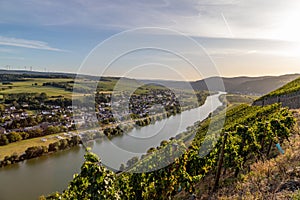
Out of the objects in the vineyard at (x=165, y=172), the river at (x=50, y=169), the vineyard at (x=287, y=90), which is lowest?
the river at (x=50, y=169)

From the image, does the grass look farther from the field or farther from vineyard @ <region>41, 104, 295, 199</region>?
vineyard @ <region>41, 104, 295, 199</region>

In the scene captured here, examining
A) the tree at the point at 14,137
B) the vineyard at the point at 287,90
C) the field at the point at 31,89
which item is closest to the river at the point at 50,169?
the vineyard at the point at 287,90

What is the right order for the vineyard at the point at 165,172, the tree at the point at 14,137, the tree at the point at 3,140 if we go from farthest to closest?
1. the tree at the point at 14,137
2. the tree at the point at 3,140
3. the vineyard at the point at 165,172

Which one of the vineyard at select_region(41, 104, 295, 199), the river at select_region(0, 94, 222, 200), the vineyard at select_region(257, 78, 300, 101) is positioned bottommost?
the river at select_region(0, 94, 222, 200)

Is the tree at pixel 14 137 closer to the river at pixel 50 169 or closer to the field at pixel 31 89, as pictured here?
the river at pixel 50 169

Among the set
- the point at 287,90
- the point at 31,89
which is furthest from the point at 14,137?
the point at 31,89

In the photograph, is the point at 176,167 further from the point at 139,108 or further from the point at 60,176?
the point at 60,176

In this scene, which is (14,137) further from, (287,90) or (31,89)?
(31,89)

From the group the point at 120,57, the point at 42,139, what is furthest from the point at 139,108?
the point at 42,139

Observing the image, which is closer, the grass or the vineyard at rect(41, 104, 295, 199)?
the vineyard at rect(41, 104, 295, 199)

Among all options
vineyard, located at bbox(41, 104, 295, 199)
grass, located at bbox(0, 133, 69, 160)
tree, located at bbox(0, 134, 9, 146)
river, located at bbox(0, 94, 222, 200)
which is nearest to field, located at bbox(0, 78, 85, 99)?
grass, located at bbox(0, 133, 69, 160)

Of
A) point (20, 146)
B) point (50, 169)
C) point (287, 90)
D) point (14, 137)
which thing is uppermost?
point (287, 90)

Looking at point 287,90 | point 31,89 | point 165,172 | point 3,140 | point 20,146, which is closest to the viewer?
point 165,172
